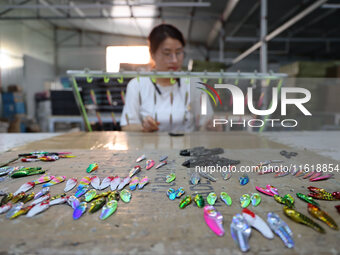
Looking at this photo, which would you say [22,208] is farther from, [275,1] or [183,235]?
[275,1]

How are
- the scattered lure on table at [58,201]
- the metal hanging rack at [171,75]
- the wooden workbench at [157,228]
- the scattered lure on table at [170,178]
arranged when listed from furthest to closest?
the metal hanging rack at [171,75] → the scattered lure on table at [170,178] → the scattered lure on table at [58,201] → the wooden workbench at [157,228]

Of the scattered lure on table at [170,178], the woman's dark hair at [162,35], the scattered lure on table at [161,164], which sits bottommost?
the scattered lure on table at [170,178]

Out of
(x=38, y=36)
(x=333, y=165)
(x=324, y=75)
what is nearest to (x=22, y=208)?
(x=333, y=165)

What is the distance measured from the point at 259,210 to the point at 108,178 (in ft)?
0.96

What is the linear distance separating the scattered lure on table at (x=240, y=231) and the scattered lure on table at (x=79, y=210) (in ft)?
0.68

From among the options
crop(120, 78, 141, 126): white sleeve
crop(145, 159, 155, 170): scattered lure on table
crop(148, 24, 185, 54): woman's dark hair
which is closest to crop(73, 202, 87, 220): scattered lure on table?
crop(145, 159, 155, 170): scattered lure on table

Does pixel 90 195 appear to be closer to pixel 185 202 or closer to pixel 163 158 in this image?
pixel 185 202

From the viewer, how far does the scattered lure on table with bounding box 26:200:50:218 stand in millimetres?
326

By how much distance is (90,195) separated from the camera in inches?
15.1

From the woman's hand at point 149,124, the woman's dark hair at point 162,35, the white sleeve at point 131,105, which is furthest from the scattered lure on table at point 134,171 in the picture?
the woman's dark hair at point 162,35

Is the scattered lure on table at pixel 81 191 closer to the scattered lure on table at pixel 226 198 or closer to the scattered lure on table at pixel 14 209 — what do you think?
the scattered lure on table at pixel 14 209

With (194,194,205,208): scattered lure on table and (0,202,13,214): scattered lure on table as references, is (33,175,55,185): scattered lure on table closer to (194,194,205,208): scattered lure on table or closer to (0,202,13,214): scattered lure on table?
(0,202,13,214): scattered lure on table

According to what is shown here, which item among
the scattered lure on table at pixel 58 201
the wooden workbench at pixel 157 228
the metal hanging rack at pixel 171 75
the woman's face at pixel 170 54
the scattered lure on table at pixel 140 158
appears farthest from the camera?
the woman's face at pixel 170 54

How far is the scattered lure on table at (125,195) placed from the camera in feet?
1.21
